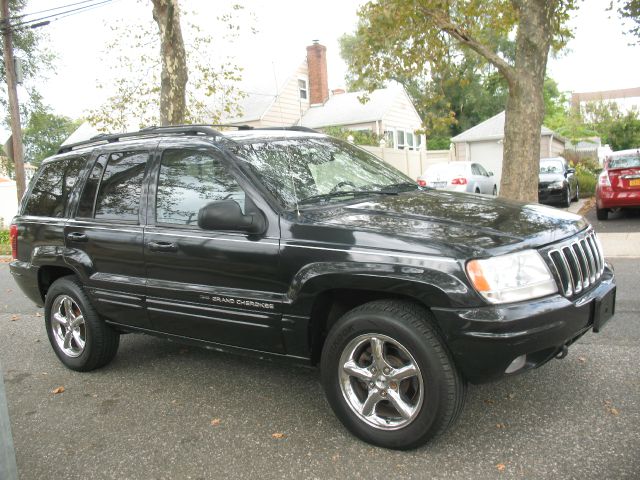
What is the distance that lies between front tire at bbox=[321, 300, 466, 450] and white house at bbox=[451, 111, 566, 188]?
26588 millimetres

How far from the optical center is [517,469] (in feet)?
9.56

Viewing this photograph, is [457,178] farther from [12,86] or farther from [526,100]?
[12,86]

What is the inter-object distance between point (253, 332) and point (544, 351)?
5.54ft

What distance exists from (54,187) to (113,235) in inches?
45.6

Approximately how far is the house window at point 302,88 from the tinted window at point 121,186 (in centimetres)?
2573

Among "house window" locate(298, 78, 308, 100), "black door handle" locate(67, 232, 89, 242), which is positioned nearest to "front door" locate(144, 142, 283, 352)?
"black door handle" locate(67, 232, 89, 242)

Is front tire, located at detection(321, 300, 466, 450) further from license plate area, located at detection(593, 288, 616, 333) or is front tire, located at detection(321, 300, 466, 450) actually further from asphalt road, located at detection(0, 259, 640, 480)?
license plate area, located at detection(593, 288, 616, 333)

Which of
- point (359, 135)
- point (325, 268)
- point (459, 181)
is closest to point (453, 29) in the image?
point (459, 181)

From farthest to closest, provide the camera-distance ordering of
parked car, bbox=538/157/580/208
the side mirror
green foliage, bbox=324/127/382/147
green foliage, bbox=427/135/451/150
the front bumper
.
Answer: green foliage, bbox=427/135/451/150 → green foliage, bbox=324/127/382/147 → parked car, bbox=538/157/580/208 → the side mirror → the front bumper

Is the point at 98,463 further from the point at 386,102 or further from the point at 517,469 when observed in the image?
the point at 386,102

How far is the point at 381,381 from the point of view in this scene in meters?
3.18

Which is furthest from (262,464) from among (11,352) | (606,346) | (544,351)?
(11,352)

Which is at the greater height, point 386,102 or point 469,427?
point 386,102

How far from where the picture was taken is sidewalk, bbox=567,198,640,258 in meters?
8.65
